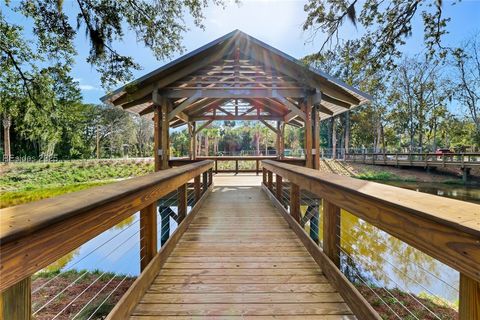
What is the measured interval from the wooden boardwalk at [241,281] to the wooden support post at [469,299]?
97 cm

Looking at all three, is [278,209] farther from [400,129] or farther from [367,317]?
[400,129]

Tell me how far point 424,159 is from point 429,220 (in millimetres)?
22303

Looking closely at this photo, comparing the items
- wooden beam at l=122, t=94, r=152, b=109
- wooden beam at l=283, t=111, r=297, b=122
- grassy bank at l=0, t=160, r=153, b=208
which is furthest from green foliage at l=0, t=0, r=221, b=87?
grassy bank at l=0, t=160, r=153, b=208

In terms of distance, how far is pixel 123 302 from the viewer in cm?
168

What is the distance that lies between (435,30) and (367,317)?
5.18 m

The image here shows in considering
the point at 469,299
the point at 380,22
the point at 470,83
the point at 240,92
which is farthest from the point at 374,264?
the point at 470,83

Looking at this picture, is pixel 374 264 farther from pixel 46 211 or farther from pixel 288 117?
pixel 46 211

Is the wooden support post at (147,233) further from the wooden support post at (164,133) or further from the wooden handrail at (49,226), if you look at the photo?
the wooden support post at (164,133)

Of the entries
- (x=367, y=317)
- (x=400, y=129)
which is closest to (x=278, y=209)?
(x=367, y=317)

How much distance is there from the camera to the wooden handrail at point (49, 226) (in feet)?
2.52

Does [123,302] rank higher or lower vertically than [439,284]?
higher

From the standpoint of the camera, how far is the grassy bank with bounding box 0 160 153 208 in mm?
15130

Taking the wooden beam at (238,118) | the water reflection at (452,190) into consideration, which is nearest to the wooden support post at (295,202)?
the wooden beam at (238,118)

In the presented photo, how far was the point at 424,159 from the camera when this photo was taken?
19.1 metres
